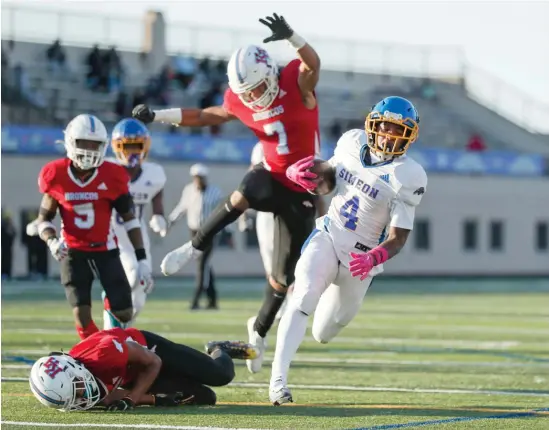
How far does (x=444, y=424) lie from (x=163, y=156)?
71.4 feet

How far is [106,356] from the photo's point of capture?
21.4 ft

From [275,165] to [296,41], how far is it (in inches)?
37.2

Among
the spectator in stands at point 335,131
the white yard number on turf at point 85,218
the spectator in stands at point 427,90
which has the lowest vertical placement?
the spectator in stands at point 335,131

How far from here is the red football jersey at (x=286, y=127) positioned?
8.27 m

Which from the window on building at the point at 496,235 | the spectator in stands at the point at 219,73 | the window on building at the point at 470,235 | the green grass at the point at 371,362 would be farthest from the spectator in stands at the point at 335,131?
the green grass at the point at 371,362

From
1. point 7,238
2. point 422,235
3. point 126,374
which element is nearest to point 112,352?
point 126,374

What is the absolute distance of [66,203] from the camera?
8398 mm

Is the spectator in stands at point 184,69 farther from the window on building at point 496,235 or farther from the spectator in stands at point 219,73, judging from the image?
the window on building at point 496,235

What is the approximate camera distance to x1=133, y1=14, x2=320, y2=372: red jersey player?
8.18 metres

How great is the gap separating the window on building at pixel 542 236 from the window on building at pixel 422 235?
139 inches

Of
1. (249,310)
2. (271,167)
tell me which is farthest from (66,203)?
(249,310)

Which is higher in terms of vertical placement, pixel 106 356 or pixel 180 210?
pixel 106 356

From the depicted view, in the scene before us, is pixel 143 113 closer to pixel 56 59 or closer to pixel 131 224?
pixel 131 224

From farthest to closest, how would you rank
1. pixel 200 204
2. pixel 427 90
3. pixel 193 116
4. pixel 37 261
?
pixel 427 90, pixel 37 261, pixel 200 204, pixel 193 116
